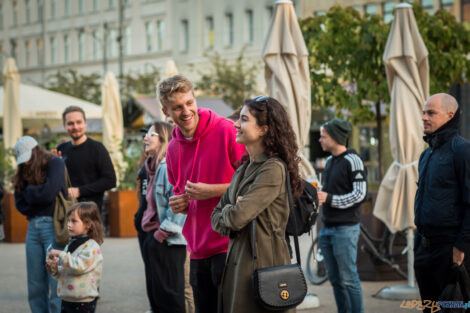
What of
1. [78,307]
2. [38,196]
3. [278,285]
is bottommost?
[78,307]

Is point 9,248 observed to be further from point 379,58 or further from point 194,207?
point 194,207

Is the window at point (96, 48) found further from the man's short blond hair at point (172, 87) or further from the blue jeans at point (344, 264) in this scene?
the man's short blond hair at point (172, 87)

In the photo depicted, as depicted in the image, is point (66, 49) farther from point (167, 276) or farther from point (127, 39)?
point (167, 276)

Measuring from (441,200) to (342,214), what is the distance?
194 cm

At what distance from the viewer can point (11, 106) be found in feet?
65.0

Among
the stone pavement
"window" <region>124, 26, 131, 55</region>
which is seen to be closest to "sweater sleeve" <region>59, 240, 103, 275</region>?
the stone pavement

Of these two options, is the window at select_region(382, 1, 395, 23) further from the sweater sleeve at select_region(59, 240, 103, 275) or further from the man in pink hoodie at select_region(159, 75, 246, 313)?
the man in pink hoodie at select_region(159, 75, 246, 313)

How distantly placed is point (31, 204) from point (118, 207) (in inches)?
371

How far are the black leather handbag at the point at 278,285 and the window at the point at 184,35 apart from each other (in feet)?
161

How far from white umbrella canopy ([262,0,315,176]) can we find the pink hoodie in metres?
3.87

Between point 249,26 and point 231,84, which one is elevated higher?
point 249,26

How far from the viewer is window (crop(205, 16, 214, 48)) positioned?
51.4 meters

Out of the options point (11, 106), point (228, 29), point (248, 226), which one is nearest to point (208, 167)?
point (248, 226)


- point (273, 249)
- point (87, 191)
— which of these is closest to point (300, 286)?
point (273, 249)
